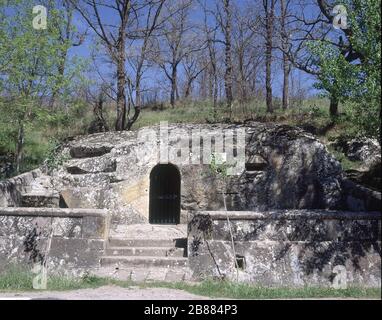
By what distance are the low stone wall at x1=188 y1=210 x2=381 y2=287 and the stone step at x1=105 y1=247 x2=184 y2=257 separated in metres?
0.75

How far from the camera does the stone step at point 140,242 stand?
923 cm

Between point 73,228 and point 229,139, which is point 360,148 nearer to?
point 229,139

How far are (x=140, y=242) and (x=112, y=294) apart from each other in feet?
7.85

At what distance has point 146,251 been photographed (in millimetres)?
9055

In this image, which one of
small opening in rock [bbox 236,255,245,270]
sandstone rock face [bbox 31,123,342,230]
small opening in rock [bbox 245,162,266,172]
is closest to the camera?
small opening in rock [bbox 236,255,245,270]

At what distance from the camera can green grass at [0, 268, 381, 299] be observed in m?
7.09

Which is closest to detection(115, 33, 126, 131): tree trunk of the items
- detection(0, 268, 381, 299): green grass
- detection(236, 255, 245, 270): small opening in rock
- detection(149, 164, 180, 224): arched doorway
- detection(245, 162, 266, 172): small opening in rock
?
detection(149, 164, 180, 224): arched doorway

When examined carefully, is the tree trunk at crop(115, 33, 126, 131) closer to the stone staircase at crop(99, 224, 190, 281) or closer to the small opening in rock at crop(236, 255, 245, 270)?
the stone staircase at crop(99, 224, 190, 281)

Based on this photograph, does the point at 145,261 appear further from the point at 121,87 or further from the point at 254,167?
the point at 121,87

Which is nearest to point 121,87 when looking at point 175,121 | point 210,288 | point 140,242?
point 175,121

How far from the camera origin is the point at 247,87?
2692 cm

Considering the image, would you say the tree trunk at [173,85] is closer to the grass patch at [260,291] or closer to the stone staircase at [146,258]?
the stone staircase at [146,258]

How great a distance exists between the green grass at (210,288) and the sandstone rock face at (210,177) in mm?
3562
